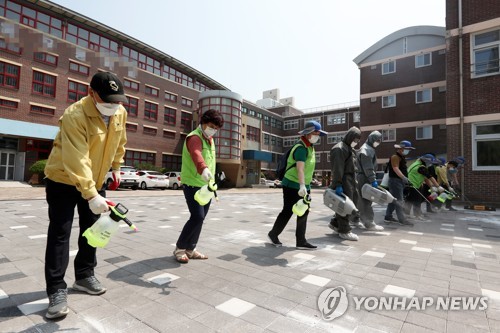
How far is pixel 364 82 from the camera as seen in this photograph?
2467 centimetres

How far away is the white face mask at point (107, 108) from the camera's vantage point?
2.29m

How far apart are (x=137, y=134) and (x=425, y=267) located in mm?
28191

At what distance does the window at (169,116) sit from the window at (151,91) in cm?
183

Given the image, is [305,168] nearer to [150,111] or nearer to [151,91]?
[150,111]

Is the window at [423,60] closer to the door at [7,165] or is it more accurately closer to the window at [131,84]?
the window at [131,84]

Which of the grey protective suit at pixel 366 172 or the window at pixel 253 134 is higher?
the window at pixel 253 134

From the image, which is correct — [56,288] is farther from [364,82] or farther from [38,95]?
[364,82]

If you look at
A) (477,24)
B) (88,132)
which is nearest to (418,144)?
(477,24)

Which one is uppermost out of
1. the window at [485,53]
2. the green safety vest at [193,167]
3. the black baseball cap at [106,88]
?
the window at [485,53]

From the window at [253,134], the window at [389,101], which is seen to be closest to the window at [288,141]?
the window at [253,134]

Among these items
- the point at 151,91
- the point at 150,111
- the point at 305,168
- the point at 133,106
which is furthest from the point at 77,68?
the point at 305,168

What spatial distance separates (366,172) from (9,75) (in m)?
25.9

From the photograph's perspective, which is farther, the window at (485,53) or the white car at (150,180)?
the white car at (150,180)

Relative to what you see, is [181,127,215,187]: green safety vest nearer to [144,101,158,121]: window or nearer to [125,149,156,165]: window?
[125,149,156,165]: window
